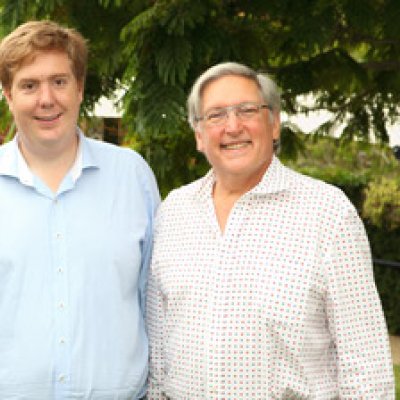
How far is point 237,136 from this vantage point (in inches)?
121

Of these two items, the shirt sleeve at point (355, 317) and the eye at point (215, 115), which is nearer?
the shirt sleeve at point (355, 317)

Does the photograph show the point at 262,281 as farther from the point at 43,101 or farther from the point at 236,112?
the point at 43,101

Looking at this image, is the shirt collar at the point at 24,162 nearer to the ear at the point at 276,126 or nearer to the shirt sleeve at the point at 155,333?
the shirt sleeve at the point at 155,333

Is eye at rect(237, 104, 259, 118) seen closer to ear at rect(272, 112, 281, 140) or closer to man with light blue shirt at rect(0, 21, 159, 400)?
ear at rect(272, 112, 281, 140)

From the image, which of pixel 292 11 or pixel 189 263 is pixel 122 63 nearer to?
pixel 292 11

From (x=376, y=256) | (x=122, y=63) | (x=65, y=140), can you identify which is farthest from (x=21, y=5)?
(x=376, y=256)

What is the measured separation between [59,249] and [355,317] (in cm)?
104

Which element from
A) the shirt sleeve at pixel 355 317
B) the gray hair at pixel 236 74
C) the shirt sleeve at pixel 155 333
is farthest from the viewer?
the shirt sleeve at pixel 155 333

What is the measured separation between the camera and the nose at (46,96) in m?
3.07

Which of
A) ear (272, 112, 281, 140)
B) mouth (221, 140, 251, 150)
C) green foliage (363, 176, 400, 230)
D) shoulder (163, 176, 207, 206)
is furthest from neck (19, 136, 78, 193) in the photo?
green foliage (363, 176, 400, 230)

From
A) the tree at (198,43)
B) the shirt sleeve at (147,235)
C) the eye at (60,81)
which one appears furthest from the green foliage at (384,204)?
the eye at (60,81)

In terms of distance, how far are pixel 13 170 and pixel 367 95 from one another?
9.53 ft

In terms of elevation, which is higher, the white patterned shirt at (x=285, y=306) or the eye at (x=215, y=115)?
the eye at (x=215, y=115)

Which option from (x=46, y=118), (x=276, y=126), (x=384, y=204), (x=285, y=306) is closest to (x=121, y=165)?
(x=46, y=118)
